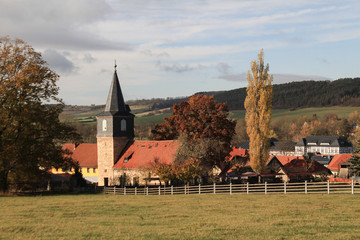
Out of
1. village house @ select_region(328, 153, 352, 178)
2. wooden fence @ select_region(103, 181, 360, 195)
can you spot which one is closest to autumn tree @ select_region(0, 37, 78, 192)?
wooden fence @ select_region(103, 181, 360, 195)

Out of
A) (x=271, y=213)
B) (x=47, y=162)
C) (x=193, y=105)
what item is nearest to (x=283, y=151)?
(x=193, y=105)

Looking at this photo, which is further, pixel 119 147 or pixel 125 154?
pixel 119 147

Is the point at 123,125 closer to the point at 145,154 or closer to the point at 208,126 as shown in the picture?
the point at 145,154

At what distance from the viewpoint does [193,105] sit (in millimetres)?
53625

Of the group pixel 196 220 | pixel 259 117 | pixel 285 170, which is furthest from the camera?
pixel 285 170

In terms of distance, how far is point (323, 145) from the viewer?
144 m

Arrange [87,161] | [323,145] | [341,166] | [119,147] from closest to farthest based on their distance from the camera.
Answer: [119,147] < [87,161] < [341,166] < [323,145]

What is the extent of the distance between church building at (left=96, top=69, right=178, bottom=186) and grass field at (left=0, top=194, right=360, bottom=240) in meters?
24.7

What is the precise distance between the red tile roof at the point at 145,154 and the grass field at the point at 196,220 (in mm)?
23527

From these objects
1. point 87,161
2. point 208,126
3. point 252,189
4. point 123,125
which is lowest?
point 252,189

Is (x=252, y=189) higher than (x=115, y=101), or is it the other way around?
(x=115, y=101)

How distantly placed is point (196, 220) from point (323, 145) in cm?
12935

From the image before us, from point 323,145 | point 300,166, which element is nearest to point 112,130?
point 300,166

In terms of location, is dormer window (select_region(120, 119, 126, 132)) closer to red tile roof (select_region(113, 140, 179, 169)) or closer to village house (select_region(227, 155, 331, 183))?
red tile roof (select_region(113, 140, 179, 169))
